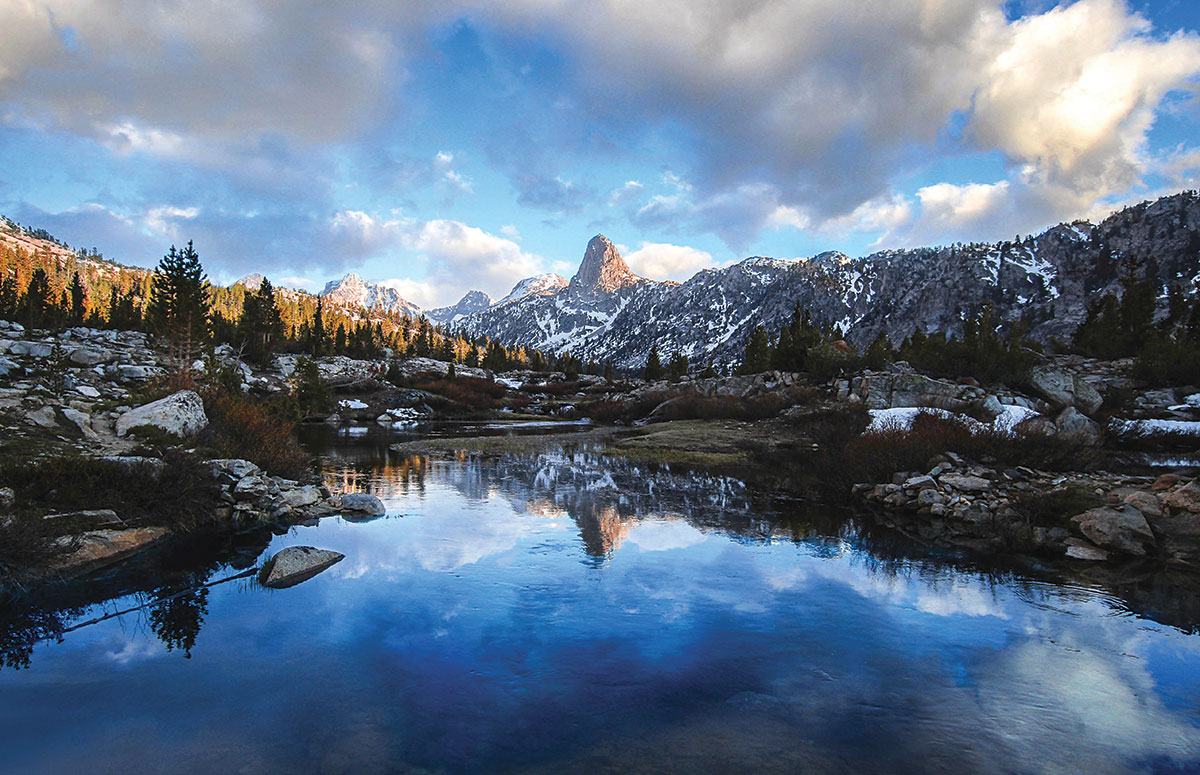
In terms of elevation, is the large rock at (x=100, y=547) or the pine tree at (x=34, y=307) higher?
the pine tree at (x=34, y=307)

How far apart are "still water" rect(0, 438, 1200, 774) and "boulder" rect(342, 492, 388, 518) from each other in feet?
10.9

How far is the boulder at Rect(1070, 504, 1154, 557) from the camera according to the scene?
43.1ft

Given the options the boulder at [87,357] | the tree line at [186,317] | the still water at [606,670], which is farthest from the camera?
the tree line at [186,317]

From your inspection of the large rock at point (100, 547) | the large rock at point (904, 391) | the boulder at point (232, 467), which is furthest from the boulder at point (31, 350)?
the large rock at point (904, 391)

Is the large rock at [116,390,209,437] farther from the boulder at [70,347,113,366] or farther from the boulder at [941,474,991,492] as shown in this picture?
the boulder at [70,347,113,366]

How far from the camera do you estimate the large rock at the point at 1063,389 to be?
32656 millimetres

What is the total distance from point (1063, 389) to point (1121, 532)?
28058 mm

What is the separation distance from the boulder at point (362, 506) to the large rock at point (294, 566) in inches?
171

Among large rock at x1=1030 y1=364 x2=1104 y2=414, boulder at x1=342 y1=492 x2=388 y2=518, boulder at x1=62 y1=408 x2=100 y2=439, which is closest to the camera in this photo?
boulder at x1=342 y1=492 x2=388 y2=518

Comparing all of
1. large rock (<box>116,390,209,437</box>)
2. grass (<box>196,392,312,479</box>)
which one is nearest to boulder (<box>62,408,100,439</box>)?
large rock (<box>116,390,209,437</box>)

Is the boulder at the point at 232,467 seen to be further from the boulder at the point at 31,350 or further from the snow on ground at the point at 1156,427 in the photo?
the snow on ground at the point at 1156,427

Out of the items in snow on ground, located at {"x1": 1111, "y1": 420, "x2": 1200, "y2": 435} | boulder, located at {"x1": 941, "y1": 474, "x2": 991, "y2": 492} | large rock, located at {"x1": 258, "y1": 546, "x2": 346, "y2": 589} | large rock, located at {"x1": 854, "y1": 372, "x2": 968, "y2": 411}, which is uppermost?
large rock, located at {"x1": 854, "y1": 372, "x2": 968, "y2": 411}

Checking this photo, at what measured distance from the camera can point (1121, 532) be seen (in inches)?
520

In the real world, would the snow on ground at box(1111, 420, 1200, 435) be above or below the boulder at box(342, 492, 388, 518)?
above
